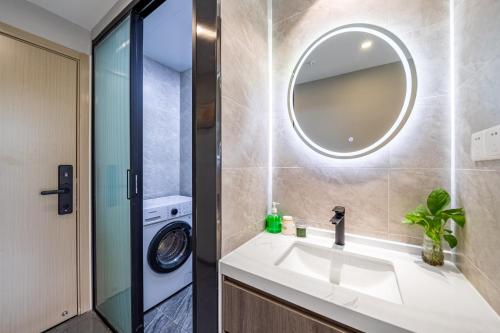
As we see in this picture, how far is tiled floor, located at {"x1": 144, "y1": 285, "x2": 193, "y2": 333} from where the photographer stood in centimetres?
144

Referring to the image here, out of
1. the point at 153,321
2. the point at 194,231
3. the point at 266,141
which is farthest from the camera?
the point at 153,321

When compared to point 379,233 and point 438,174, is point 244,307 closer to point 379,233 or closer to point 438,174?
point 379,233

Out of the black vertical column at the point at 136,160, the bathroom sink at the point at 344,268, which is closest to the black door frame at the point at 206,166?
the bathroom sink at the point at 344,268

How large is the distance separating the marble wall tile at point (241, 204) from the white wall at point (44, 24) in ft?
5.93

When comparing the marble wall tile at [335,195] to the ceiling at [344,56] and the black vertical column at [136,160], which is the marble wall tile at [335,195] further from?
the black vertical column at [136,160]

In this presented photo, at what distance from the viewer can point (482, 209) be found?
1.90 feet

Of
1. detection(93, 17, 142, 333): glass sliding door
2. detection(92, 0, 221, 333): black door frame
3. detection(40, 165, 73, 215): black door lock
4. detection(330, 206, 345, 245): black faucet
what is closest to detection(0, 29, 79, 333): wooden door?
detection(40, 165, 73, 215): black door lock

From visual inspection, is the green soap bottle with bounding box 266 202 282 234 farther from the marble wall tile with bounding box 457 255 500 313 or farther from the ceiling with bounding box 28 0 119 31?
the ceiling with bounding box 28 0 119 31

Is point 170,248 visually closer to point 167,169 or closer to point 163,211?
point 163,211

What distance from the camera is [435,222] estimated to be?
0.71 m

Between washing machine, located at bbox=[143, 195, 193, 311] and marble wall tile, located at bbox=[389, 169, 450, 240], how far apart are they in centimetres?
164

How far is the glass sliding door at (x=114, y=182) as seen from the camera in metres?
1.25

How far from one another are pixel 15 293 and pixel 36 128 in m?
1.13

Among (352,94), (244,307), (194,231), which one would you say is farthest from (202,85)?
(244,307)
